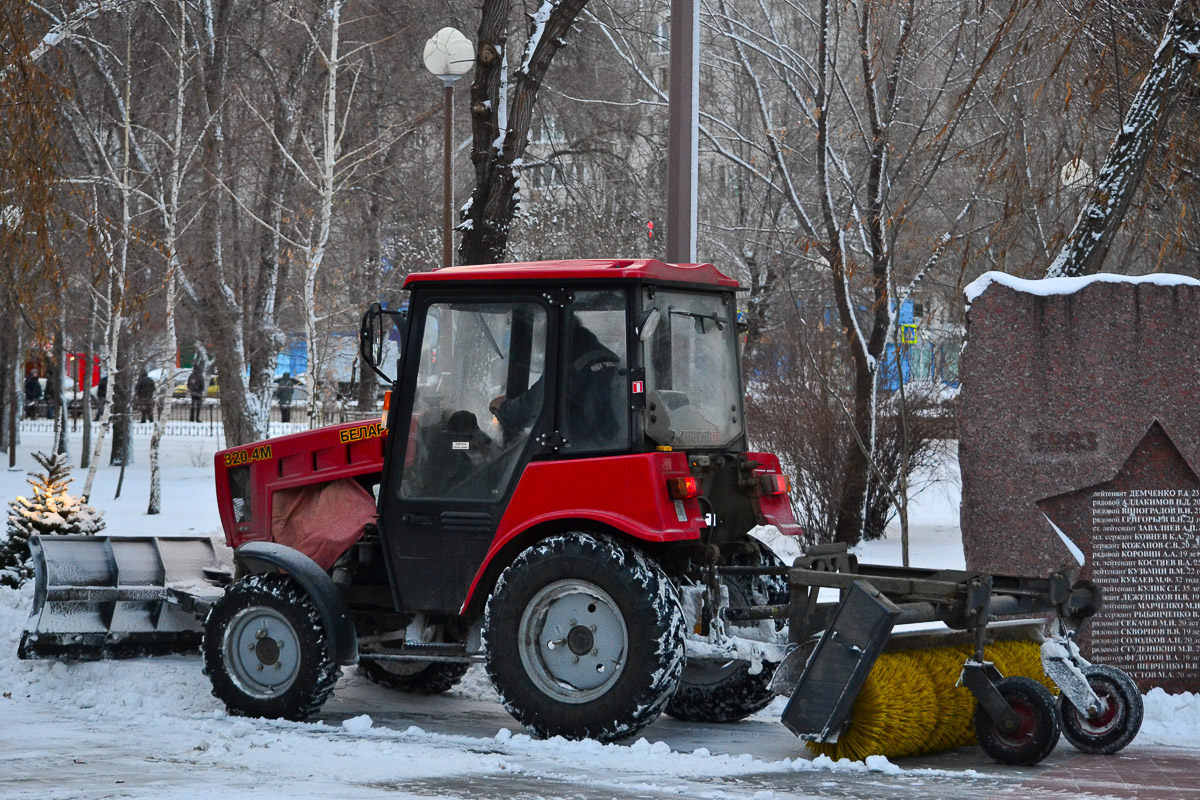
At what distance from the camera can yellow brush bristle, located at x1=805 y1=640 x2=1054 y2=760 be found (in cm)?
603

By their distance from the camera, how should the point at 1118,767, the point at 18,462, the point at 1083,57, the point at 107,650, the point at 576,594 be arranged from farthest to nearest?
1. the point at 18,462
2. the point at 1083,57
3. the point at 107,650
4. the point at 576,594
5. the point at 1118,767

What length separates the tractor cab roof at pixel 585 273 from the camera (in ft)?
21.8

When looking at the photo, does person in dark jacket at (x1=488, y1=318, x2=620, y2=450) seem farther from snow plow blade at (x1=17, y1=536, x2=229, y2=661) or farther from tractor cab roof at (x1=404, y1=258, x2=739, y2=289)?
snow plow blade at (x1=17, y1=536, x2=229, y2=661)

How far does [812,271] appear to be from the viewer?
25.2 m

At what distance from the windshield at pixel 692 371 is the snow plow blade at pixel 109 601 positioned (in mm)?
2884

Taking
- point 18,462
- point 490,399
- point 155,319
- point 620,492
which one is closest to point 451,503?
point 490,399

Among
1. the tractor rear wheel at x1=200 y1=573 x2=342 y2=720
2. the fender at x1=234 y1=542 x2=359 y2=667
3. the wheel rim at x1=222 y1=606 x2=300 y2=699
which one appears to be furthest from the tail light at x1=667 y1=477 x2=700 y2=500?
the wheel rim at x1=222 y1=606 x2=300 y2=699

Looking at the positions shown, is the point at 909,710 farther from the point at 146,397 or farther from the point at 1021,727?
the point at 146,397

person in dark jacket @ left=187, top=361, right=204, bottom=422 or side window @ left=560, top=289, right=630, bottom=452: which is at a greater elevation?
person in dark jacket @ left=187, top=361, right=204, bottom=422

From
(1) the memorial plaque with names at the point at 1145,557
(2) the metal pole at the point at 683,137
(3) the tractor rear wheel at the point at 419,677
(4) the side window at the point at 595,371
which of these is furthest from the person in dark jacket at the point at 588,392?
(2) the metal pole at the point at 683,137

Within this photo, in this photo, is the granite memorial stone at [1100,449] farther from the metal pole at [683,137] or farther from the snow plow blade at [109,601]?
the snow plow blade at [109,601]

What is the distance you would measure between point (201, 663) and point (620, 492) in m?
3.08

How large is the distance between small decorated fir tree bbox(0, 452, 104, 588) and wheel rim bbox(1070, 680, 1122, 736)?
732cm

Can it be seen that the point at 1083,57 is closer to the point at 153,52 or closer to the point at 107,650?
the point at 107,650
